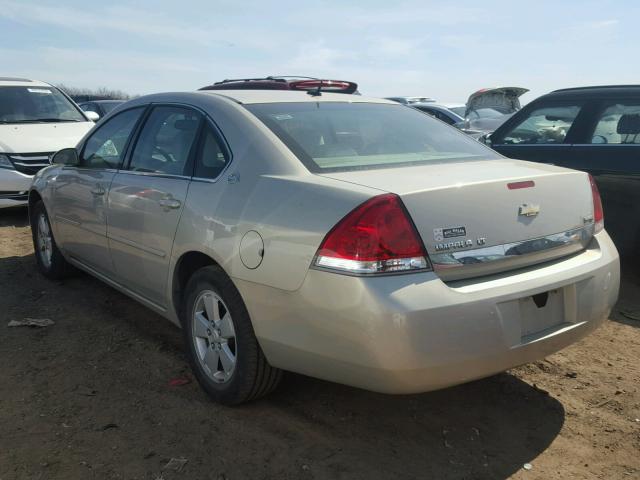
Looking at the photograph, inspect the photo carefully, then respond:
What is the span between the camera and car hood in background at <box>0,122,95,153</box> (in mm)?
7945

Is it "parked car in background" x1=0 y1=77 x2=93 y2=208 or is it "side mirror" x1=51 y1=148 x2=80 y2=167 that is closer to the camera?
"side mirror" x1=51 y1=148 x2=80 y2=167

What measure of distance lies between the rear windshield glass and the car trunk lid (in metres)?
0.20

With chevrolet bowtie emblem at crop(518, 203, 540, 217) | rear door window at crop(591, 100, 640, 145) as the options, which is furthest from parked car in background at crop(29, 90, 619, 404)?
rear door window at crop(591, 100, 640, 145)

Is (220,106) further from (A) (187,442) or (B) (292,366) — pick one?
(A) (187,442)

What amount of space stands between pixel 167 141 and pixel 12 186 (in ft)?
16.2

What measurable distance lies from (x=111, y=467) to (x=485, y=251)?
1843 millimetres

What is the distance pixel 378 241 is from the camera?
94.6 inches

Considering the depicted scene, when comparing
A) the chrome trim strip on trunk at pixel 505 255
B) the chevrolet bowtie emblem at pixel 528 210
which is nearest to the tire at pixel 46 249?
the chrome trim strip on trunk at pixel 505 255

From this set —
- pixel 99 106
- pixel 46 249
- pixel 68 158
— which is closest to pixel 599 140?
pixel 68 158

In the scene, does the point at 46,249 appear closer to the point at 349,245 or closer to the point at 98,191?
the point at 98,191

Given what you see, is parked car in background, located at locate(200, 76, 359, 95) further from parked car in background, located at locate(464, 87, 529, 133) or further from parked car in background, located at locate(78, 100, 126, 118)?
parked car in background, located at locate(78, 100, 126, 118)

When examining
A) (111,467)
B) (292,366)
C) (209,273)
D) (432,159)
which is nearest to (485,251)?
(432,159)

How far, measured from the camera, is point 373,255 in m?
2.40

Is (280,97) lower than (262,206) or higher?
higher
